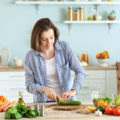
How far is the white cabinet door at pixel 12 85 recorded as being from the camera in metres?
5.56

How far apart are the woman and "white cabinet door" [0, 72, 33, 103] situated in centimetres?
211

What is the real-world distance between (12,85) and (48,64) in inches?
87.9

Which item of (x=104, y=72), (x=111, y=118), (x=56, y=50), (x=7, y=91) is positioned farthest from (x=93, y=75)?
(x=111, y=118)

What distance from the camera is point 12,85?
5.59 m

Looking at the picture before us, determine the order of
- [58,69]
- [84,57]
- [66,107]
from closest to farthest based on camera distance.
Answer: [66,107] < [58,69] < [84,57]

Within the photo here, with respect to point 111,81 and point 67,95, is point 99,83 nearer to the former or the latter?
point 111,81

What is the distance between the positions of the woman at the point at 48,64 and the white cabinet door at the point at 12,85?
2113 millimetres

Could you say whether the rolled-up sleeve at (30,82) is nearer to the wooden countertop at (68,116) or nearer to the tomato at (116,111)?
the wooden countertop at (68,116)

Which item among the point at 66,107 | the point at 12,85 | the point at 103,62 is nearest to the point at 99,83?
the point at 103,62

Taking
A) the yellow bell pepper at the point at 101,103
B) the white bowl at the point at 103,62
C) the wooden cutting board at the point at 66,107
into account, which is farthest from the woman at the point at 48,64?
the white bowl at the point at 103,62

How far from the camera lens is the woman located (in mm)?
3342

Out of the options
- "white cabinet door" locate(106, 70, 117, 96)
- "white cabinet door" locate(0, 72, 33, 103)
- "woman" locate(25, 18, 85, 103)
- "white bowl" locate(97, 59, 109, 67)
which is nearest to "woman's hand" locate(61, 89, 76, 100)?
"woman" locate(25, 18, 85, 103)

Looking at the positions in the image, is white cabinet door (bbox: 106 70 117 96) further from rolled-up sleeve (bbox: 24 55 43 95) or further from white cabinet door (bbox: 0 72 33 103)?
rolled-up sleeve (bbox: 24 55 43 95)

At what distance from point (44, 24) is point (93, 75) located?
253 cm
